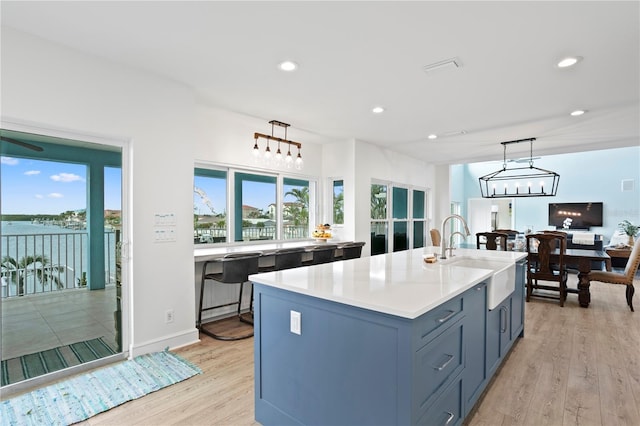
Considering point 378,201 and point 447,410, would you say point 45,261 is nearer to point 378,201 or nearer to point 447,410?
point 447,410

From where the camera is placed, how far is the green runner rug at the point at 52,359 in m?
2.34

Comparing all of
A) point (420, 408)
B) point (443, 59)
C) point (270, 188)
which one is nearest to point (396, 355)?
point (420, 408)

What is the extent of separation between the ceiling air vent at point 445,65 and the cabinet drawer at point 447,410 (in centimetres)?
235

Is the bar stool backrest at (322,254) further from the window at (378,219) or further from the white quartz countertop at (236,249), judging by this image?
the window at (378,219)

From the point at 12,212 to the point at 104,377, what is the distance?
4.57 ft

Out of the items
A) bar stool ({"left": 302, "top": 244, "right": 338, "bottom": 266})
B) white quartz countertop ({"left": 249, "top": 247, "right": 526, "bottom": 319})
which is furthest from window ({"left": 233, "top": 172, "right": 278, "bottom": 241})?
white quartz countertop ({"left": 249, "top": 247, "right": 526, "bottom": 319})

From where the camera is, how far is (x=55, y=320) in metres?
2.60

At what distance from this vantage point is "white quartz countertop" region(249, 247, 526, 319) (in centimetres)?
149

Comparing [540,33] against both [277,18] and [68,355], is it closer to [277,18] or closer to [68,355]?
[277,18]

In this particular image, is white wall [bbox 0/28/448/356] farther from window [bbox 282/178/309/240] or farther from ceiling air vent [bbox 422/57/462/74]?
ceiling air vent [bbox 422/57/462/74]

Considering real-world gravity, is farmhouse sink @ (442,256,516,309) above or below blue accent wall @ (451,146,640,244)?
below

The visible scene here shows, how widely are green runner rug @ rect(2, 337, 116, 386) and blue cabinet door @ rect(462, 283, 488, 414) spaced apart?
2.83 m

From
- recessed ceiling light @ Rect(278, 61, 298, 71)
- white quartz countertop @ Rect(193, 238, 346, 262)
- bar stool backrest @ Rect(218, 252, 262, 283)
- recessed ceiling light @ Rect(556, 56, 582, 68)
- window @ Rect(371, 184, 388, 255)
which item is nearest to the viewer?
recessed ceiling light @ Rect(556, 56, 582, 68)

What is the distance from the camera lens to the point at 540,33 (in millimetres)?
2248
